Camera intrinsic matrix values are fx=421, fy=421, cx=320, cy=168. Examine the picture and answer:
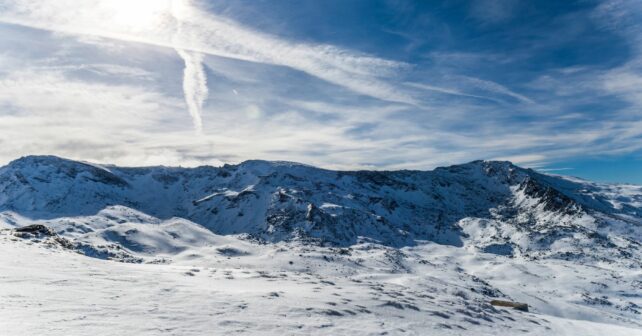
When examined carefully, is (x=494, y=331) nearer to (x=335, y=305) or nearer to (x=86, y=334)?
(x=335, y=305)

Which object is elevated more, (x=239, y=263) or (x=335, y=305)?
(x=335, y=305)

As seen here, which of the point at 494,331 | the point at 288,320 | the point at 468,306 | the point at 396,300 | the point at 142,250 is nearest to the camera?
the point at 288,320

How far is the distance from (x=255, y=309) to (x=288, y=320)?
2.55 metres

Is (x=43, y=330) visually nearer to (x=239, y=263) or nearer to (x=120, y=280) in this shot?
(x=120, y=280)

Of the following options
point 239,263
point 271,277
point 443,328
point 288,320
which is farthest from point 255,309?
point 239,263

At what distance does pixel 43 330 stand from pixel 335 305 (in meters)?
17.7

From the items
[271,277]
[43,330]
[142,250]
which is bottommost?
[142,250]

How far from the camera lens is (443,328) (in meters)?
28.7

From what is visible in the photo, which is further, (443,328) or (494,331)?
(494,331)

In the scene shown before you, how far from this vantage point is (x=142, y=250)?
179 metres

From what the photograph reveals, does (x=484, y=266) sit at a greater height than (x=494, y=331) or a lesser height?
lesser

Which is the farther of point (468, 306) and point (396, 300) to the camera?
point (468, 306)

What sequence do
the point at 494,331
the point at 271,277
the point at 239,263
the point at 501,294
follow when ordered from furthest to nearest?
the point at 239,263 → the point at 501,294 → the point at 271,277 → the point at 494,331

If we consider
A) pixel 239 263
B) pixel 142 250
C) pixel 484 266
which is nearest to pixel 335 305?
pixel 239 263
